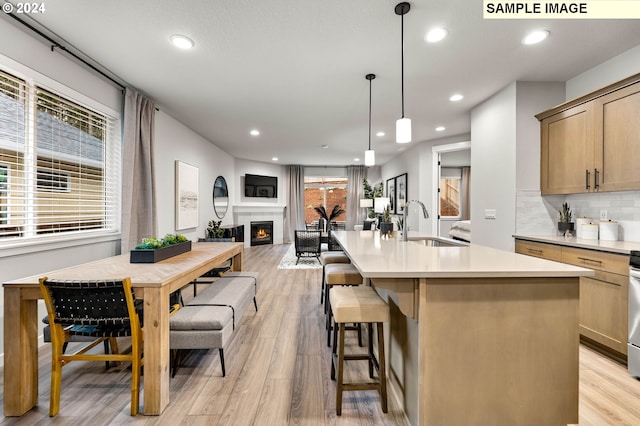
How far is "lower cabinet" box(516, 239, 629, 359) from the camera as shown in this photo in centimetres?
212

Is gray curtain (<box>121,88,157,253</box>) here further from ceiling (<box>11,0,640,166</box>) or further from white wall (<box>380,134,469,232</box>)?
white wall (<box>380,134,469,232</box>)

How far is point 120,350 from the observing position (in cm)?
238

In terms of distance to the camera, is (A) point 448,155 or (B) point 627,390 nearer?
(B) point 627,390

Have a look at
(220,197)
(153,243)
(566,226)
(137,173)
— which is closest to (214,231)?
(220,197)

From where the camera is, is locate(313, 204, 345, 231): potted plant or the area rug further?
locate(313, 204, 345, 231): potted plant

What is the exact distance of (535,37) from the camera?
95.4 inches

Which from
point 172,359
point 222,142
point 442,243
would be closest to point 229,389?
point 172,359

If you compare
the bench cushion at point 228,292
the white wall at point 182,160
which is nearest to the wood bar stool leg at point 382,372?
the bench cushion at point 228,292

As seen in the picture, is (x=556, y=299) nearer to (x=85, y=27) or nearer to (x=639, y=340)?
(x=639, y=340)

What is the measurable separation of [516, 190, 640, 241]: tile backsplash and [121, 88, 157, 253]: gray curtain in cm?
438

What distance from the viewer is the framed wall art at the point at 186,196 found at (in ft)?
15.2

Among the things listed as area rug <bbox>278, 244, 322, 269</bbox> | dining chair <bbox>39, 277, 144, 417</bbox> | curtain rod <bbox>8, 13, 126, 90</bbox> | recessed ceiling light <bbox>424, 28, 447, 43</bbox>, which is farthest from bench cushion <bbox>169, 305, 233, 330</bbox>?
area rug <bbox>278, 244, 322, 269</bbox>

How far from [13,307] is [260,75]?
273 cm

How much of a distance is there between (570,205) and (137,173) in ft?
16.4
